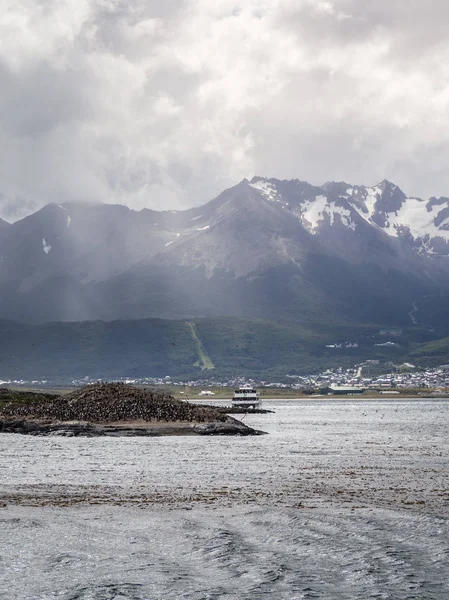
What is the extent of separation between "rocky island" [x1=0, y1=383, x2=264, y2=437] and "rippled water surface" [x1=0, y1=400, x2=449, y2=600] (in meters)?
45.3

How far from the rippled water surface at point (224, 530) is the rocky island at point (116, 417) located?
4531cm

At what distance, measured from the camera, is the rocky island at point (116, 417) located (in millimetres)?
111062

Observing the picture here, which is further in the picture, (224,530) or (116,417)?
(116,417)

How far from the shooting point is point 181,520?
3466 cm

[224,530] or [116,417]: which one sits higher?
[116,417]

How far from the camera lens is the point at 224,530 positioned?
105ft

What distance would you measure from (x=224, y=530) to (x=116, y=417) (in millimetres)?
89362

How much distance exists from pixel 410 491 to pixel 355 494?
3.41 m

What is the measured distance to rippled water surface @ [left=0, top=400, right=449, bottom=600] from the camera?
23625 millimetres

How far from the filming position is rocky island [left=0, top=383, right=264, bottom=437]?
11106 cm

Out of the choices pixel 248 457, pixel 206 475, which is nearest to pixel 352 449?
pixel 248 457

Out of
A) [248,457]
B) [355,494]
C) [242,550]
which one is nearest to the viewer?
[242,550]

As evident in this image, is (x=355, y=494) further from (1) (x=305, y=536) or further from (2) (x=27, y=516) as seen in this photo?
(2) (x=27, y=516)

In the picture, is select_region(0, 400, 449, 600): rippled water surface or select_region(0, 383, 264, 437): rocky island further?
select_region(0, 383, 264, 437): rocky island
